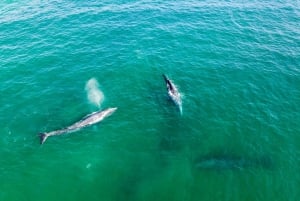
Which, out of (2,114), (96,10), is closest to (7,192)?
(2,114)

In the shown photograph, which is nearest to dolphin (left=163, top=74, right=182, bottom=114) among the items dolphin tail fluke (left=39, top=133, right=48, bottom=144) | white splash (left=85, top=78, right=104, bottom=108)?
white splash (left=85, top=78, right=104, bottom=108)

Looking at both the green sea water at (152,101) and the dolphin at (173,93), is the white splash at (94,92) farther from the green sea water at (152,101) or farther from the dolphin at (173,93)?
the dolphin at (173,93)

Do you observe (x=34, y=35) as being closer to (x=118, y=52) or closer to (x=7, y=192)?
(x=118, y=52)

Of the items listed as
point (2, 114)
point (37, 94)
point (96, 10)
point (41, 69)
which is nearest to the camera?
point (2, 114)

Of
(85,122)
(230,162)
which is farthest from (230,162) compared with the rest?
(85,122)

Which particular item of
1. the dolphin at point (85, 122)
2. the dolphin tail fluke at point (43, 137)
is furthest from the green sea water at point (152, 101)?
the dolphin at point (85, 122)

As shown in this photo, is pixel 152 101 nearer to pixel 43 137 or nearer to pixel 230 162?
pixel 230 162
